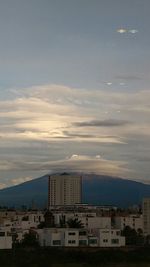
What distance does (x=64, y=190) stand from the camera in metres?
58.0

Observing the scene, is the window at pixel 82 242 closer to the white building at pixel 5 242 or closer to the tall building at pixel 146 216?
the white building at pixel 5 242

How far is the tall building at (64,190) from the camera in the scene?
58.2 meters

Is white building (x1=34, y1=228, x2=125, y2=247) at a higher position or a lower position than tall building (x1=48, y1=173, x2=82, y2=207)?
lower

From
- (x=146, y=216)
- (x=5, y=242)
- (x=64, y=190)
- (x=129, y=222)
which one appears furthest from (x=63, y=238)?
(x=64, y=190)

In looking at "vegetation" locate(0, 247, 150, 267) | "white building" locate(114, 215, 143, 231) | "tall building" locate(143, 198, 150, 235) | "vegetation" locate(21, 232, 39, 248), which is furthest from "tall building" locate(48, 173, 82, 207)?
"vegetation" locate(0, 247, 150, 267)

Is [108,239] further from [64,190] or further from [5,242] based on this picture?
[64,190]

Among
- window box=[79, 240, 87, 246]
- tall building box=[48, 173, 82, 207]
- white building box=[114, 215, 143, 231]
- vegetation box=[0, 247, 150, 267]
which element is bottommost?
vegetation box=[0, 247, 150, 267]

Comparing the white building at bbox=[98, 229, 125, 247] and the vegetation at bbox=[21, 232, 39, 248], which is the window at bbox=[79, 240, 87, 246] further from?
the vegetation at bbox=[21, 232, 39, 248]

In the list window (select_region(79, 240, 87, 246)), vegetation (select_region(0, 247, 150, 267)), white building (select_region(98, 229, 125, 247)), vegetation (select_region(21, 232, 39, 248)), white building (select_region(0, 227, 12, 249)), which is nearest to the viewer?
vegetation (select_region(0, 247, 150, 267))

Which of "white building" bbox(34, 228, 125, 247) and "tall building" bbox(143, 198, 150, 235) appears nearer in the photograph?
"white building" bbox(34, 228, 125, 247)

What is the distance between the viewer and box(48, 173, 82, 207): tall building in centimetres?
5816

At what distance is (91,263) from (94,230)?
5930 millimetres

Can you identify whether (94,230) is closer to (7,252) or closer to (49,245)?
(49,245)

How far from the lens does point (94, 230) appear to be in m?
25.2
